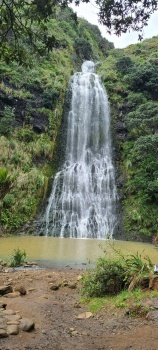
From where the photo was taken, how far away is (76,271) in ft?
26.1

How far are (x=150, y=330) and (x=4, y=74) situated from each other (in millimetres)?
24332

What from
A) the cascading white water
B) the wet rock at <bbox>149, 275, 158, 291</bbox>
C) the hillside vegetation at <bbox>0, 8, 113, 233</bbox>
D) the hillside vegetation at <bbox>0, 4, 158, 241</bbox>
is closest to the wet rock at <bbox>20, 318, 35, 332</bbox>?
the wet rock at <bbox>149, 275, 158, 291</bbox>

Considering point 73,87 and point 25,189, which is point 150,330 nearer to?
point 25,189

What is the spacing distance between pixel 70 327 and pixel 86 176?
17.0 meters

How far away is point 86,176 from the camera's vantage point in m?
21.0

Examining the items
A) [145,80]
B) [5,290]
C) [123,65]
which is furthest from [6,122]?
[5,290]

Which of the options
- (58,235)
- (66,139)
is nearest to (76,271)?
(58,235)

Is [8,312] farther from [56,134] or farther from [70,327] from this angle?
[56,134]

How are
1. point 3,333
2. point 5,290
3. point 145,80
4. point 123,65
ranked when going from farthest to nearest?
point 123,65 → point 145,80 → point 5,290 → point 3,333

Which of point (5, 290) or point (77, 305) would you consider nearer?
point (77, 305)

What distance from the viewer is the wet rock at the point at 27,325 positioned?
12.6 ft

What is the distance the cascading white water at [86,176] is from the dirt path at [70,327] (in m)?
11.7

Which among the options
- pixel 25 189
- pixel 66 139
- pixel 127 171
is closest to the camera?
pixel 25 189

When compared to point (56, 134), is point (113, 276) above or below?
below
